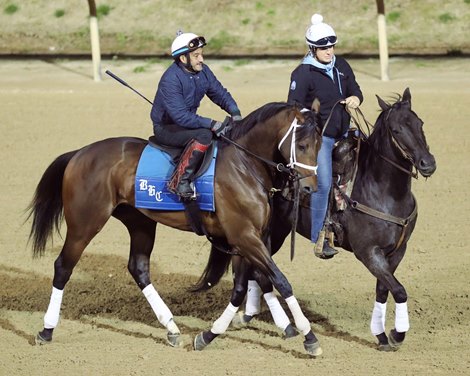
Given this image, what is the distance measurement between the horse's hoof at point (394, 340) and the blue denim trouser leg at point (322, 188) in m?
0.97

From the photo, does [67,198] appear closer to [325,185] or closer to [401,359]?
[325,185]

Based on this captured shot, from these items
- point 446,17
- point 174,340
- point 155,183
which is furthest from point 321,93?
point 446,17

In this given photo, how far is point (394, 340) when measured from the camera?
8.75 m

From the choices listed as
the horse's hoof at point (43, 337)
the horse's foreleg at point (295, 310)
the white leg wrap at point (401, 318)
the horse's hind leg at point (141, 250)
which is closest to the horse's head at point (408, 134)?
the white leg wrap at point (401, 318)

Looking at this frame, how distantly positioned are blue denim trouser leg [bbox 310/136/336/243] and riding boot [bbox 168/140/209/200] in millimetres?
938

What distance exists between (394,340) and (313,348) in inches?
26.2

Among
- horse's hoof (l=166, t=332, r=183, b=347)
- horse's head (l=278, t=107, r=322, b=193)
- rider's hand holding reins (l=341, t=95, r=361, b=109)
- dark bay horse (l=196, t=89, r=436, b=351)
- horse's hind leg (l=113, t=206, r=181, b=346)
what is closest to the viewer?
horse's head (l=278, t=107, r=322, b=193)

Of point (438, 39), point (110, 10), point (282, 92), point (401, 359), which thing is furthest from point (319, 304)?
point (110, 10)

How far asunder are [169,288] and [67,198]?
6.35ft

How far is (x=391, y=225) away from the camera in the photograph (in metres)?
8.70

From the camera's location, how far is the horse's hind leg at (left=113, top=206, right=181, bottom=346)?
367 inches

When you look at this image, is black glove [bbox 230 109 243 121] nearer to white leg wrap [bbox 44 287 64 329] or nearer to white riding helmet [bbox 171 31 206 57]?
white riding helmet [bbox 171 31 206 57]

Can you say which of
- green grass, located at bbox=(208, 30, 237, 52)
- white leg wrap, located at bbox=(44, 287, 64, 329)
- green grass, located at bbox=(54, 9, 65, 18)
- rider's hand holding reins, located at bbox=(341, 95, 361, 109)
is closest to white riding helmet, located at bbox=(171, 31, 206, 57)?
rider's hand holding reins, located at bbox=(341, 95, 361, 109)

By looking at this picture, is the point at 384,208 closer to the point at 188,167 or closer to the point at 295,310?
the point at 295,310
